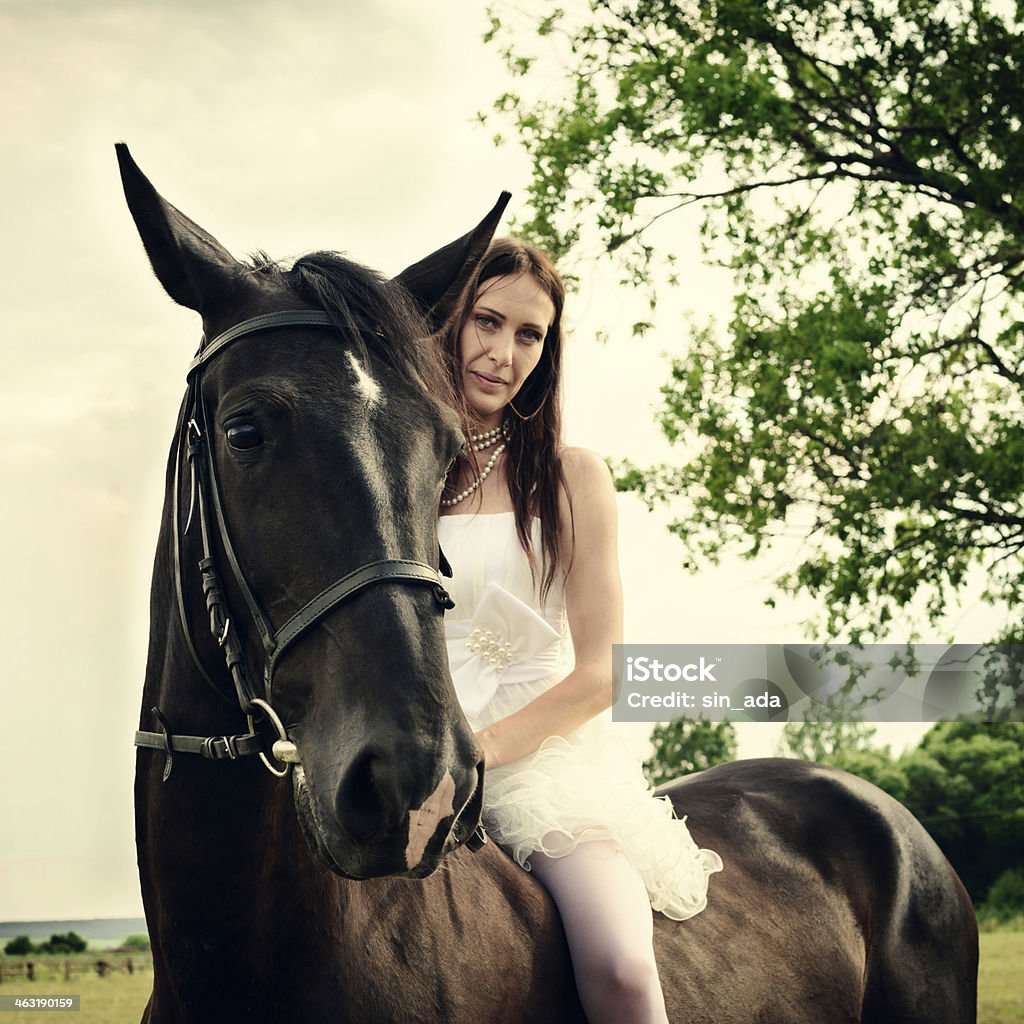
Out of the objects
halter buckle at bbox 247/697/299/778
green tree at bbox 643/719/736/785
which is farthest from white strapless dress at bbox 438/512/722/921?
green tree at bbox 643/719/736/785

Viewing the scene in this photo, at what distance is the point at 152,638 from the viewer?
7.81 feet

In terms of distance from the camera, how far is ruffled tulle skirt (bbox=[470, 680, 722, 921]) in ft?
9.29

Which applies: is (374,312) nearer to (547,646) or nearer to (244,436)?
(244,436)

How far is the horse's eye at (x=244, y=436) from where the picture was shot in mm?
2062

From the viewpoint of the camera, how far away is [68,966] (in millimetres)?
12375

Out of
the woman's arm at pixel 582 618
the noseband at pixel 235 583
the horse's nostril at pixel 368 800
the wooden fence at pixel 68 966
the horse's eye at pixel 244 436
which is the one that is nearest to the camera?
the horse's nostril at pixel 368 800

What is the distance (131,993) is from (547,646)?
31.8ft

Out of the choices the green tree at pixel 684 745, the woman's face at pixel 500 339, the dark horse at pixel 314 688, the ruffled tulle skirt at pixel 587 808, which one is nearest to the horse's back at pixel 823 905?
the ruffled tulle skirt at pixel 587 808

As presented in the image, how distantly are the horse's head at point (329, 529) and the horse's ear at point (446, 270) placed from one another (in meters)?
0.15

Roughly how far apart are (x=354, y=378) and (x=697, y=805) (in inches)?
98.4

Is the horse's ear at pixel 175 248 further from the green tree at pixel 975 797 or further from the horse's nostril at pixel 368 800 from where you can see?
the green tree at pixel 975 797

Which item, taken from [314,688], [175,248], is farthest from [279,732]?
[175,248]

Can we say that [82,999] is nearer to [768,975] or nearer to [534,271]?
[768,975]

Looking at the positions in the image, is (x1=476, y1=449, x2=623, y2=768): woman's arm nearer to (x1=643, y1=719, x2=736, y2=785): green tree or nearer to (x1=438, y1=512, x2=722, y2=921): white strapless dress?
(x1=438, y1=512, x2=722, y2=921): white strapless dress
